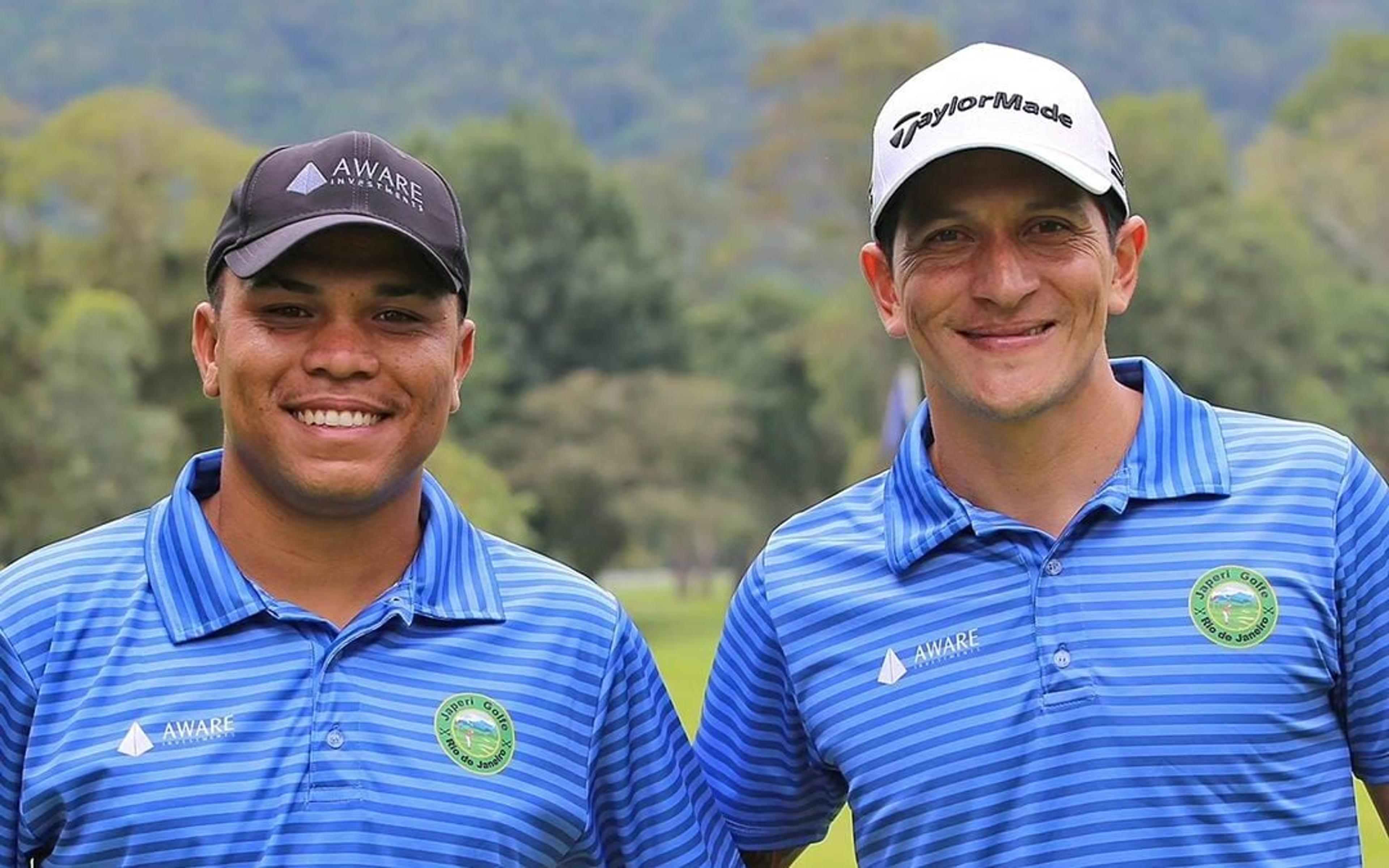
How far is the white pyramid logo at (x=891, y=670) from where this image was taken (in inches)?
154

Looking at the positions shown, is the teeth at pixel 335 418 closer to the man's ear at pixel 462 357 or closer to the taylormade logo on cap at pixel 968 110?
the man's ear at pixel 462 357

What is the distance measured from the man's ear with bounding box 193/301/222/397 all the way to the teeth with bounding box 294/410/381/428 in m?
0.18

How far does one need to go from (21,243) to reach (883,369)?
21199 millimetres

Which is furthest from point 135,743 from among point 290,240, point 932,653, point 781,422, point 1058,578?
point 781,422

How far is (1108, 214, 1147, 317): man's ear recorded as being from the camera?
4098mm

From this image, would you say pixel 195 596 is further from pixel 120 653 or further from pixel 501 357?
pixel 501 357

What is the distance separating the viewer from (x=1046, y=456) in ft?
13.1

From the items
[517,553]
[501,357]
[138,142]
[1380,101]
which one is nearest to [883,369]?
[501,357]

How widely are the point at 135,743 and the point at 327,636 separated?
0.36 meters

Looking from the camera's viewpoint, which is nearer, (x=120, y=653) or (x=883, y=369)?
(x=120, y=653)

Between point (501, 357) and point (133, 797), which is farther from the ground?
point (501, 357)

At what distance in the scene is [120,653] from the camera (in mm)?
3664

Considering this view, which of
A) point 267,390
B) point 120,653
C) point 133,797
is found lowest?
point 133,797

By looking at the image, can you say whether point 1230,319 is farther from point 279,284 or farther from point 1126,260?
point 279,284
